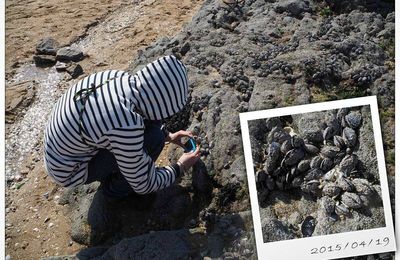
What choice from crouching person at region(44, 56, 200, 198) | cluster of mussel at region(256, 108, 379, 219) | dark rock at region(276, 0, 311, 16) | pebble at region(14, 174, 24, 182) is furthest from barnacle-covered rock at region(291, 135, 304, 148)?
pebble at region(14, 174, 24, 182)

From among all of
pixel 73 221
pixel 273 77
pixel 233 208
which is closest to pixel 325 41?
pixel 273 77

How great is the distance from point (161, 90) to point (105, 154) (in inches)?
22.4

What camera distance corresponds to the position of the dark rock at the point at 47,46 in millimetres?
4625

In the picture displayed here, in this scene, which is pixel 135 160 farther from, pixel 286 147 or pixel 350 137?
pixel 350 137

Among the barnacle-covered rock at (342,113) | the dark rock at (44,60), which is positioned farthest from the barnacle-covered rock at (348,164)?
the dark rock at (44,60)

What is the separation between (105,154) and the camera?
264 centimetres

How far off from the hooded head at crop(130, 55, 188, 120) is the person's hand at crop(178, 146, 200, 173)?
0.53 m

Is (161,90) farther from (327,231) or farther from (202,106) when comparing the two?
(327,231)

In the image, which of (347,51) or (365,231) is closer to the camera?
(365,231)

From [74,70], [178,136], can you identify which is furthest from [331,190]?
[74,70]

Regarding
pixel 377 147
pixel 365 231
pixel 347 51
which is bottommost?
pixel 365 231

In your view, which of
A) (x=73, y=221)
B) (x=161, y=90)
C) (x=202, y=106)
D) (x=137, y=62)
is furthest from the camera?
(x=137, y=62)

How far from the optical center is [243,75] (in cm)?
330

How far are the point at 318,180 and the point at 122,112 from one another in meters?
1.16
